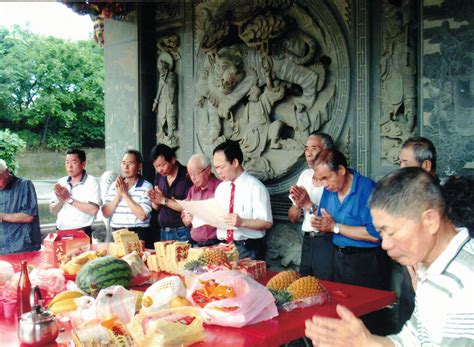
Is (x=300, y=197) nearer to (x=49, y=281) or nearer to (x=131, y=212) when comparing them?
(x=131, y=212)

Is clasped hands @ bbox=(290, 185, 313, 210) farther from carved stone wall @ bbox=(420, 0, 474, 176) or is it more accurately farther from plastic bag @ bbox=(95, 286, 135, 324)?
plastic bag @ bbox=(95, 286, 135, 324)

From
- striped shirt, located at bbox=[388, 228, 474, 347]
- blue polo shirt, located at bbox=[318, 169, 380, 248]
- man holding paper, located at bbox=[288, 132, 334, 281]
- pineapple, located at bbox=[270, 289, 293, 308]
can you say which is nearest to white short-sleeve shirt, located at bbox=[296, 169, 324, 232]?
man holding paper, located at bbox=[288, 132, 334, 281]

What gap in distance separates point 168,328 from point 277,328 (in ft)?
1.60

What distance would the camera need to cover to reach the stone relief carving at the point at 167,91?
643 centimetres

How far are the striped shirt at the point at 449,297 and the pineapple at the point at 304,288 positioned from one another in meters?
0.95

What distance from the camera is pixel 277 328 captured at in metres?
2.35

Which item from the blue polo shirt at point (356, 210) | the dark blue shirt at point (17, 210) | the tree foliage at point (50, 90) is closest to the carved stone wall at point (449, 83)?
the blue polo shirt at point (356, 210)

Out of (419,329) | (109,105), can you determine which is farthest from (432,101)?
(109,105)

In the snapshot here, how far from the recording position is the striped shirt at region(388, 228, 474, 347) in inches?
59.7

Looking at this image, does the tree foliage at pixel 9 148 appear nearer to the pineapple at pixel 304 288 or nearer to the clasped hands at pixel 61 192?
the clasped hands at pixel 61 192

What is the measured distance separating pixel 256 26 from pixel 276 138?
1081mm

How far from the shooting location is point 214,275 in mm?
2547

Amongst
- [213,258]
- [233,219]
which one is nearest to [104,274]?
[213,258]

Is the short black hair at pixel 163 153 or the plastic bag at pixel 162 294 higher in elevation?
the short black hair at pixel 163 153
